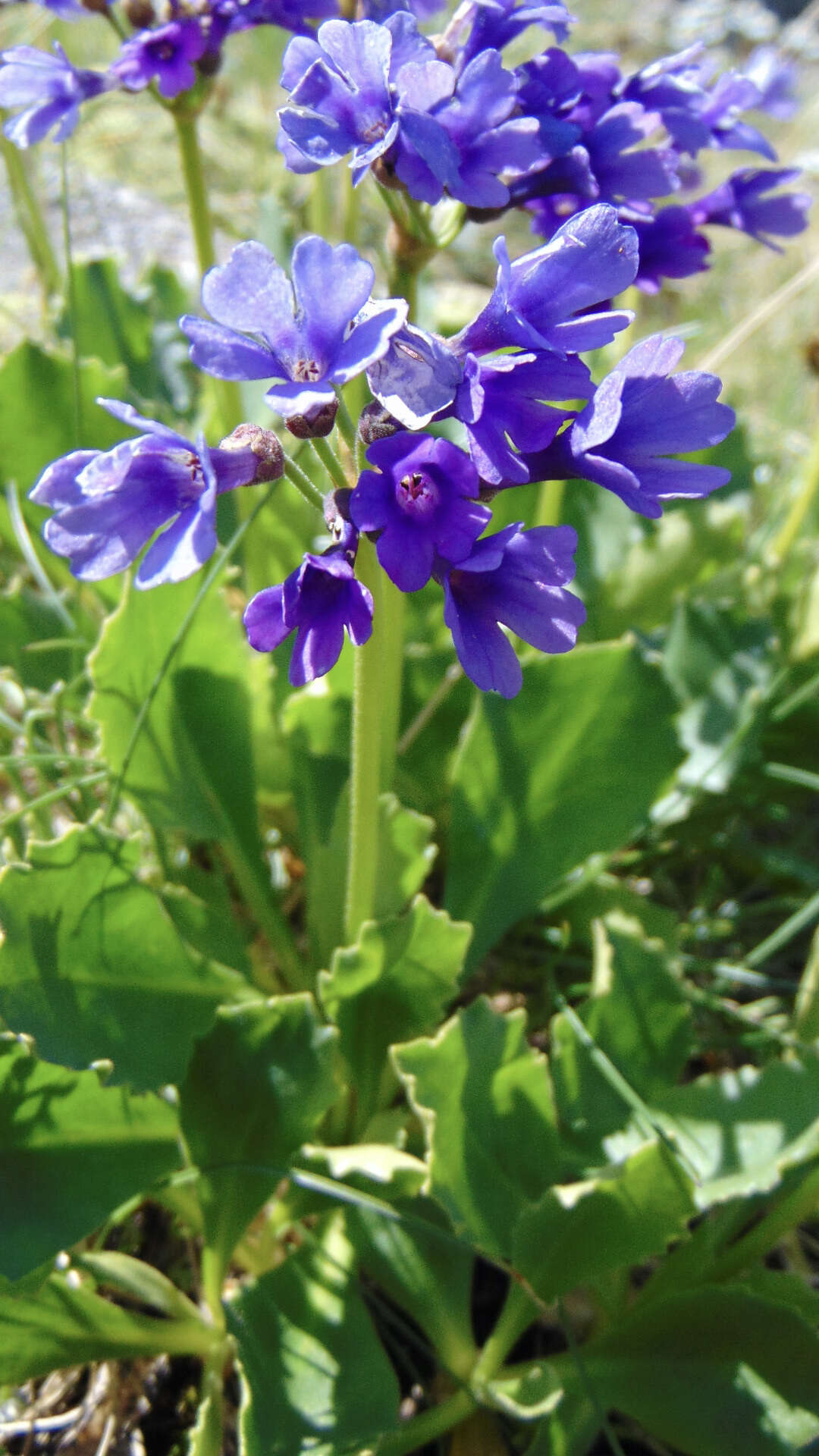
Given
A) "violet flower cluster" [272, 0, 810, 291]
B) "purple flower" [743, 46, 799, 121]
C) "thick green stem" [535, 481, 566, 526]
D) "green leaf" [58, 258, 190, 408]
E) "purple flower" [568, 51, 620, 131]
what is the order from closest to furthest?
"violet flower cluster" [272, 0, 810, 291]
"purple flower" [568, 51, 620, 131]
"purple flower" [743, 46, 799, 121]
"thick green stem" [535, 481, 566, 526]
"green leaf" [58, 258, 190, 408]

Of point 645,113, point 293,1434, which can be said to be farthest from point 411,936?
point 645,113

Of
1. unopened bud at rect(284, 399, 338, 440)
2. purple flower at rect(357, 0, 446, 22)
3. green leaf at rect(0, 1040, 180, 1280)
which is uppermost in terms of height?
purple flower at rect(357, 0, 446, 22)

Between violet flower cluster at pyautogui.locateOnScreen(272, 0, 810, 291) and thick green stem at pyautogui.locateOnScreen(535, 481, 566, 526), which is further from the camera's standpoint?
thick green stem at pyautogui.locateOnScreen(535, 481, 566, 526)

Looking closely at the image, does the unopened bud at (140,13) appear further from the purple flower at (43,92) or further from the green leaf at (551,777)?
the green leaf at (551,777)

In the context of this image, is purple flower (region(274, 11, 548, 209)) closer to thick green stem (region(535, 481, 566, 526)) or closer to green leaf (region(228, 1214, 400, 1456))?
thick green stem (region(535, 481, 566, 526))

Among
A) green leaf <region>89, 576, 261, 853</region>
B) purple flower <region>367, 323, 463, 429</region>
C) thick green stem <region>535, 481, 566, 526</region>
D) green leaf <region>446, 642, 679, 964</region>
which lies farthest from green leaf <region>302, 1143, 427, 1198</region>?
thick green stem <region>535, 481, 566, 526</region>

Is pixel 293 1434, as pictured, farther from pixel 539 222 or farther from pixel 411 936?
pixel 539 222

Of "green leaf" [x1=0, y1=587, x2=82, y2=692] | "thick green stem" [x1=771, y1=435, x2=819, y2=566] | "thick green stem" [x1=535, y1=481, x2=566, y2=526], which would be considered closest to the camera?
"thick green stem" [x1=535, y1=481, x2=566, y2=526]
